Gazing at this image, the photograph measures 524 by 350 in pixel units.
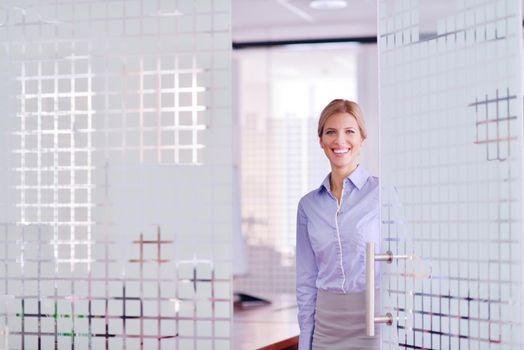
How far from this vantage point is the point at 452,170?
238cm

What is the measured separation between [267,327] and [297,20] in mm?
2818

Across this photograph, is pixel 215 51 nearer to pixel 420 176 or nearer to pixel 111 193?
pixel 111 193

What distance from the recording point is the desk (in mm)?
3607

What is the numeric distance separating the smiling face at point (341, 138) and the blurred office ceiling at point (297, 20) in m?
2.72

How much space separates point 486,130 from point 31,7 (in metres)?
1.49

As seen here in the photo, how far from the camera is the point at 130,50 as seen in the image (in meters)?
2.84

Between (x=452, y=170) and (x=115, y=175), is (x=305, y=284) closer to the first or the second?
(x=115, y=175)

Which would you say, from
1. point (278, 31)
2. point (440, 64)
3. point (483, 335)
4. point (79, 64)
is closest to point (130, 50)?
point (79, 64)

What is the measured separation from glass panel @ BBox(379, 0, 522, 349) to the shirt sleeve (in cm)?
56

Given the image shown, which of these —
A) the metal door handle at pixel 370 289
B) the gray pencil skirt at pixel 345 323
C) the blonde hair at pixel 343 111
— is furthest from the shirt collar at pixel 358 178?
the metal door handle at pixel 370 289

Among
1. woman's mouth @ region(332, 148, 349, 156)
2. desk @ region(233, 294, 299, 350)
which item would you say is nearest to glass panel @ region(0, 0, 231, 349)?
woman's mouth @ region(332, 148, 349, 156)

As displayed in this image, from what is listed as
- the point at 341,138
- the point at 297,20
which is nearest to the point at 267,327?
the point at 341,138

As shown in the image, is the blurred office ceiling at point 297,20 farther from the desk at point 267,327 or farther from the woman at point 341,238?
the woman at point 341,238

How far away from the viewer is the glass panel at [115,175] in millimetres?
2771
